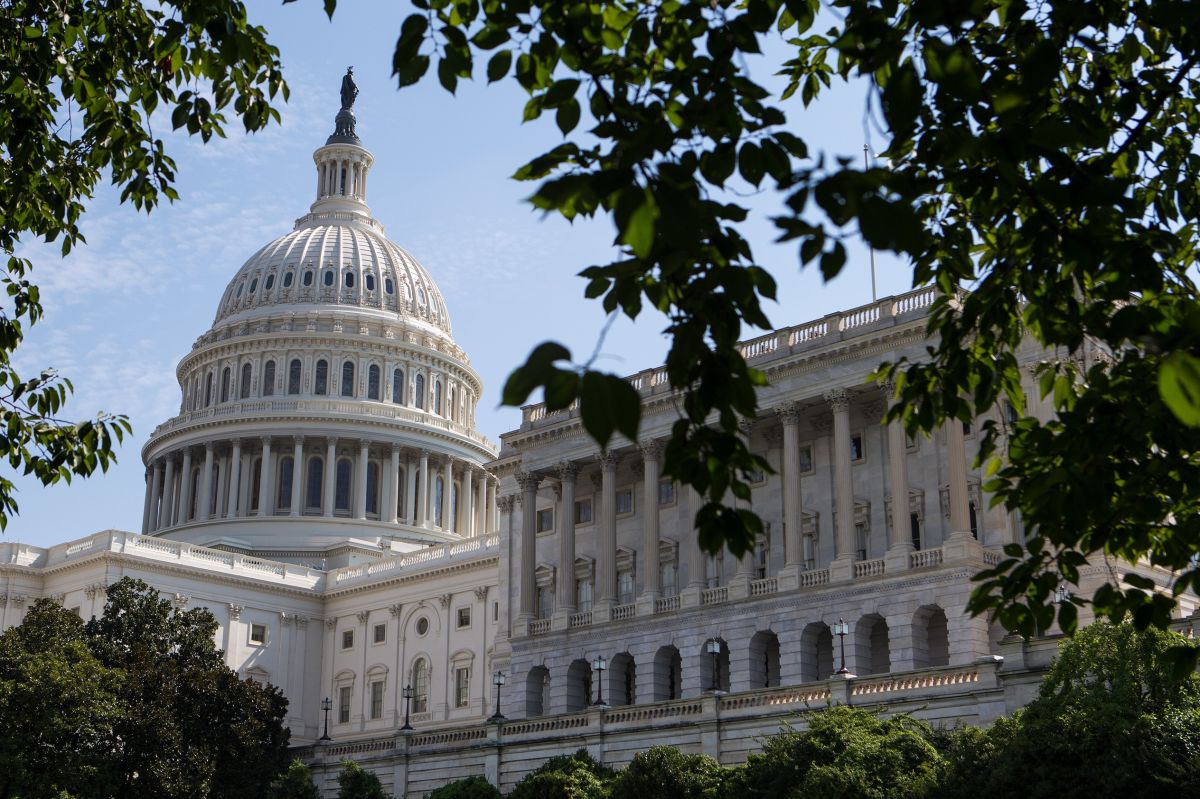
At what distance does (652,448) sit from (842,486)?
10.3 m

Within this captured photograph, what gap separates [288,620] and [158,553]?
1014 centimetres

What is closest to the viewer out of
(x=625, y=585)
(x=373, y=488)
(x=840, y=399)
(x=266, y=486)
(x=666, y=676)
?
(x=840, y=399)

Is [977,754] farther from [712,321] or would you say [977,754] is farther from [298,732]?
[298,732]

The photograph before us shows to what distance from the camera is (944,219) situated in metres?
15.8

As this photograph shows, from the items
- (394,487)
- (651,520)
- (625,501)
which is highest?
(394,487)

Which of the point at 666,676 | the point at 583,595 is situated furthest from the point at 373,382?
the point at 666,676

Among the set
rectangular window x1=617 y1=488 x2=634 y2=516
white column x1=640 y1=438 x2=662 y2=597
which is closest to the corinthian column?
white column x1=640 y1=438 x2=662 y2=597

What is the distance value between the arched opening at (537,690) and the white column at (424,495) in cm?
5139

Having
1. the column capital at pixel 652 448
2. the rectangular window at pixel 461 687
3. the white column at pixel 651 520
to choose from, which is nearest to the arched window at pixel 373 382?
the rectangular window at pixel 461 687

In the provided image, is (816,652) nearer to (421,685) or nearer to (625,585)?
(625,585)

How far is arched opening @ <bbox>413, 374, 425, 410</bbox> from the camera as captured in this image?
136125 millimetres

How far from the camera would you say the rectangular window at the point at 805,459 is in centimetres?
7412

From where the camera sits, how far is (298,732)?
105 metres

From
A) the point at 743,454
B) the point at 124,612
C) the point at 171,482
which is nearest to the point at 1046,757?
the point at 743,454
